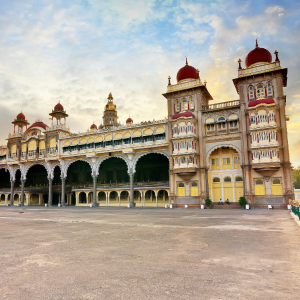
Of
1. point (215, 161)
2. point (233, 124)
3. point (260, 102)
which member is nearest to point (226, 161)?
point (215, 161)

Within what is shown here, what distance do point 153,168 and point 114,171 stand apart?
→ 890 centimetres

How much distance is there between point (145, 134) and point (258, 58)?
831 inches

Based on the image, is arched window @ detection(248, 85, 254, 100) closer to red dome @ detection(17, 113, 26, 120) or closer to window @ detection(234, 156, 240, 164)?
window @ detection(234, 156, 240, 164)

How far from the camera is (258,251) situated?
8609 mm

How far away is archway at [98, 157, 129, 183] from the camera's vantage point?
5403 centimetres

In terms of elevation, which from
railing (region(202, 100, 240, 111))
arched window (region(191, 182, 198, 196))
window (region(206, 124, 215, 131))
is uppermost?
railing (region(202, 100, 240, 111))

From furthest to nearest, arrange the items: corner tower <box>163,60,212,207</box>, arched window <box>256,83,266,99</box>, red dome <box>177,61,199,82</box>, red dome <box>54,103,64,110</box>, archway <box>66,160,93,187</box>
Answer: archway <box>66,160,93,187</box> → red dome <box>54,103,64,110</box> → red dome <box>177,61,199,82</box> → corner tower <box>163,60,212,207</box> → arched window <box>256,83,266,99</box>

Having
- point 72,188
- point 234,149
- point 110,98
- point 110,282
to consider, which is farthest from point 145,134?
point 110,98

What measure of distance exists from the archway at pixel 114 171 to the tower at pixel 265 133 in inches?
1037

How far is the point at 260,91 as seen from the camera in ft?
121

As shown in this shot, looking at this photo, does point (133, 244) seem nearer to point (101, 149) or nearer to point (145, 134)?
point (145, 134)

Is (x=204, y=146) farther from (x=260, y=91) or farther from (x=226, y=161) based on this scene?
(x=260, y=91)

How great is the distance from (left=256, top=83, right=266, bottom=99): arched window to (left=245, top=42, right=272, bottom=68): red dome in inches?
158

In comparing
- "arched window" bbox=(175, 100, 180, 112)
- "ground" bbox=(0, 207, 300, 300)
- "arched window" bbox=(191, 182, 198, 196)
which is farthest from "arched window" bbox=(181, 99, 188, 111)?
"ground" bbox=(0, 207, 300, 300)
